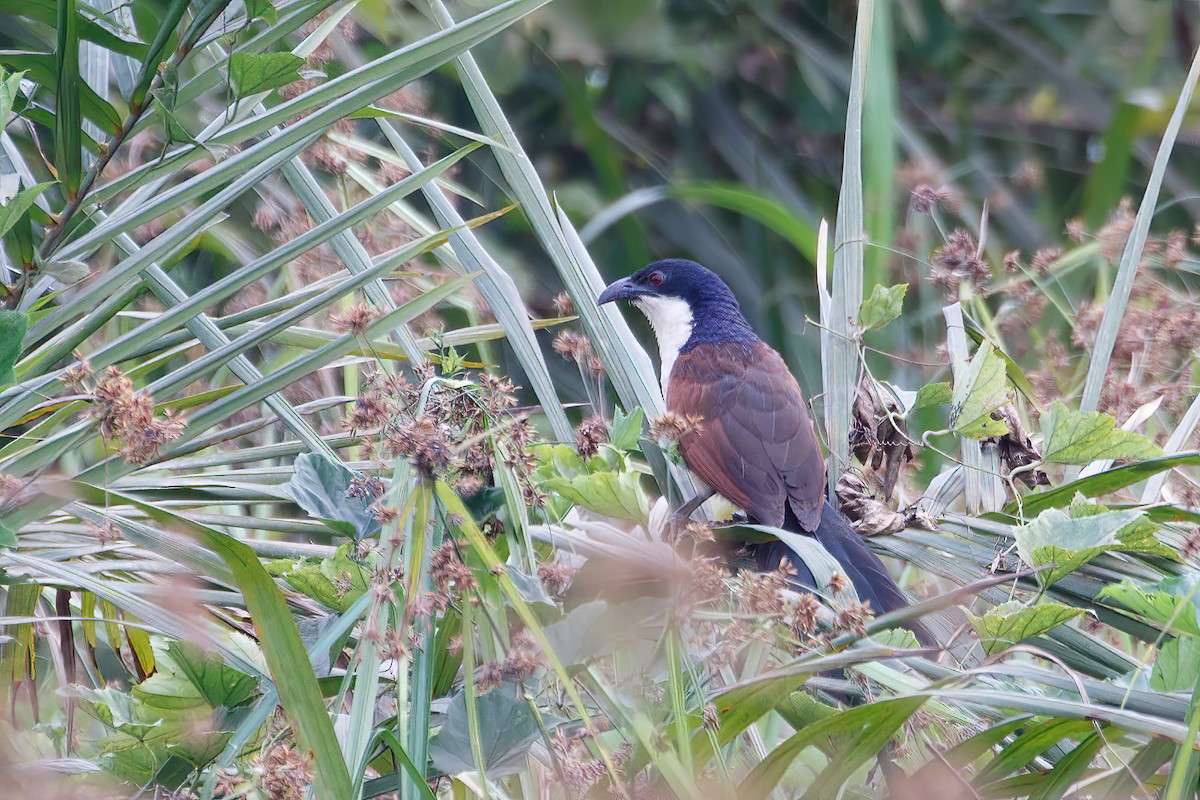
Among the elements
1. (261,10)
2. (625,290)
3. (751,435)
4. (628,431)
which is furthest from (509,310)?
(625,290)

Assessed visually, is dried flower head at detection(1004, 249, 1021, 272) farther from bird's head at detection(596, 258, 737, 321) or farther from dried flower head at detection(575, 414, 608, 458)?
bird's head at detection(596, 258, 737, 321)

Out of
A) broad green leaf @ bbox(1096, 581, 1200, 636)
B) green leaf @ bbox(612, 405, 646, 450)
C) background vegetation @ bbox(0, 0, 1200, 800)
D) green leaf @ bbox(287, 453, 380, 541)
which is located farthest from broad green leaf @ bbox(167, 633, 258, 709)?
broad green leaf @ bbox(1096, 581, 1200, 636)

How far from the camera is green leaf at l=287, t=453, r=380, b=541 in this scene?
43.2 inches

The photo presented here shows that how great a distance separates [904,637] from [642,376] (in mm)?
640

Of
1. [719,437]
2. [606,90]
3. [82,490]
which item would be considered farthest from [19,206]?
[606,90]

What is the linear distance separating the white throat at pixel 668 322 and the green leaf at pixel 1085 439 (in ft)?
3.74

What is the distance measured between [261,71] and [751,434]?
3.53 ft

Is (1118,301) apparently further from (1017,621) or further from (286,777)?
(286,777)

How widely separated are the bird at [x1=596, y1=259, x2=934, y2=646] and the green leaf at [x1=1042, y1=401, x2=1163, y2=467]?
25 cm

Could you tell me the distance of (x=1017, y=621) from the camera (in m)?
1.05

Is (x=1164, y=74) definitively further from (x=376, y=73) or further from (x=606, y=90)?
(x=376, y=73)

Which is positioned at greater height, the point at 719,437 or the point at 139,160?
the point at 139,160

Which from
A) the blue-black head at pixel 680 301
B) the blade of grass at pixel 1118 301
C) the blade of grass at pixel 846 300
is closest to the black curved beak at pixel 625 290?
the blue-black head at pixel 680 301

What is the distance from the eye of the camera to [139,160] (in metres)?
2.22
